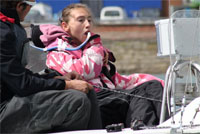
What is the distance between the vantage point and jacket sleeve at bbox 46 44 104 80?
10.4ft

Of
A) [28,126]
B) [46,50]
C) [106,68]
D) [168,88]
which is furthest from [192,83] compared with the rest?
[28,126]

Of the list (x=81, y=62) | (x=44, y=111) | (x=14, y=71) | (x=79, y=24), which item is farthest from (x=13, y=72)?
(x=79, y=24)

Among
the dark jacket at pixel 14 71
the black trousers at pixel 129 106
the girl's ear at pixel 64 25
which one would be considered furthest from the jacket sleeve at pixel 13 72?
the girl's ear at pixel 64 25

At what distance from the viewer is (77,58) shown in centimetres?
325

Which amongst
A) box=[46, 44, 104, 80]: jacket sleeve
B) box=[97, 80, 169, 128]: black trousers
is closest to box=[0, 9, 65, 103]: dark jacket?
→ box=[46, 44, 104, 80]: jacket sleeve

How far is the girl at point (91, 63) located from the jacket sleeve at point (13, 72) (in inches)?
21.0

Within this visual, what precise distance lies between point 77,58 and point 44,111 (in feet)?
2.16

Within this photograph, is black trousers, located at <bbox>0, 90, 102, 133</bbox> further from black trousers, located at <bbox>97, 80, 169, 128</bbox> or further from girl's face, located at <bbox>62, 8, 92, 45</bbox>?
girl's face, located at <bbox>62, 8, 92, 45</bbox>

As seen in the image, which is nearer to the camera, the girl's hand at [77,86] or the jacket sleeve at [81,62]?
the girl's hand at [77,86]

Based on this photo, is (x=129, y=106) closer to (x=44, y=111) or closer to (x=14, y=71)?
(x=44, y=111)

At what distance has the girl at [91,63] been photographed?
3184 millimetres

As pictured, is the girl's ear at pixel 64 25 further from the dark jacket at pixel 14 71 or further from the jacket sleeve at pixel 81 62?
the dark jacket at pixel 14 71

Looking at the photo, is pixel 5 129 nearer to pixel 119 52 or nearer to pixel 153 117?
pixel 153 117

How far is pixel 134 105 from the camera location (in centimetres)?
325
